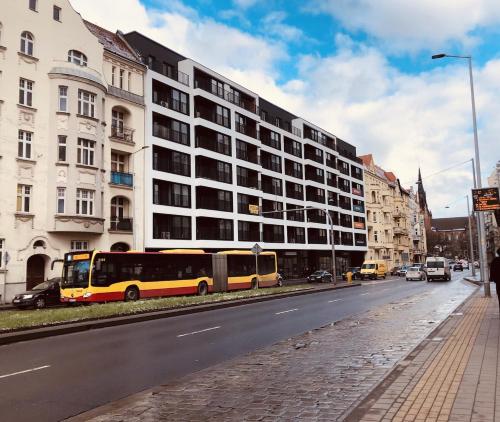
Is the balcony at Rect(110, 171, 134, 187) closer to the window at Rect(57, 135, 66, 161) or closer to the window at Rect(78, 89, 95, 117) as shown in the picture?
the window at Rect(57, 135, 66, 161)

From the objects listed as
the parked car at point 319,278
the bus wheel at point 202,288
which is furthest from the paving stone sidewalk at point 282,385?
the parked car at point 319,278

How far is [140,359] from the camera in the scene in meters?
9.76

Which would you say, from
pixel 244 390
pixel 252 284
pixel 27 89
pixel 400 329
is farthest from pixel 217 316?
pixel 27 89

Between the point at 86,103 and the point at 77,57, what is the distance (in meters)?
3.74

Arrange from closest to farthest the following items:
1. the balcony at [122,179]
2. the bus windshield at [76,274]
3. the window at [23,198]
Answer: the bus windshield at [76,274], the window at [23,198], the balcony at [122,179]

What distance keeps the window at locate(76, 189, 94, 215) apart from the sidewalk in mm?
25638

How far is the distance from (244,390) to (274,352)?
309 centimetres

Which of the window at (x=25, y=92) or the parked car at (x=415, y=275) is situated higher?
the window at (x=25, y=92)

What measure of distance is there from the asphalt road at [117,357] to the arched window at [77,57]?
22721 mm

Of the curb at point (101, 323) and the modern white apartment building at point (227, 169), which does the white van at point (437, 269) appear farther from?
the curb at point (101, 323)

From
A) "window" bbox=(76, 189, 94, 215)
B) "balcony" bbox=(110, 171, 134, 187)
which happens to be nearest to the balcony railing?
"balcony" bbox=(110, 171, 134, 187)

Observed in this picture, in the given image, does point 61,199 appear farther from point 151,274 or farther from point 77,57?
point 77,57

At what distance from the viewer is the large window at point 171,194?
1519 inches

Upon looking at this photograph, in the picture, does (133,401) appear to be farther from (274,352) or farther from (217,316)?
(217,316)
